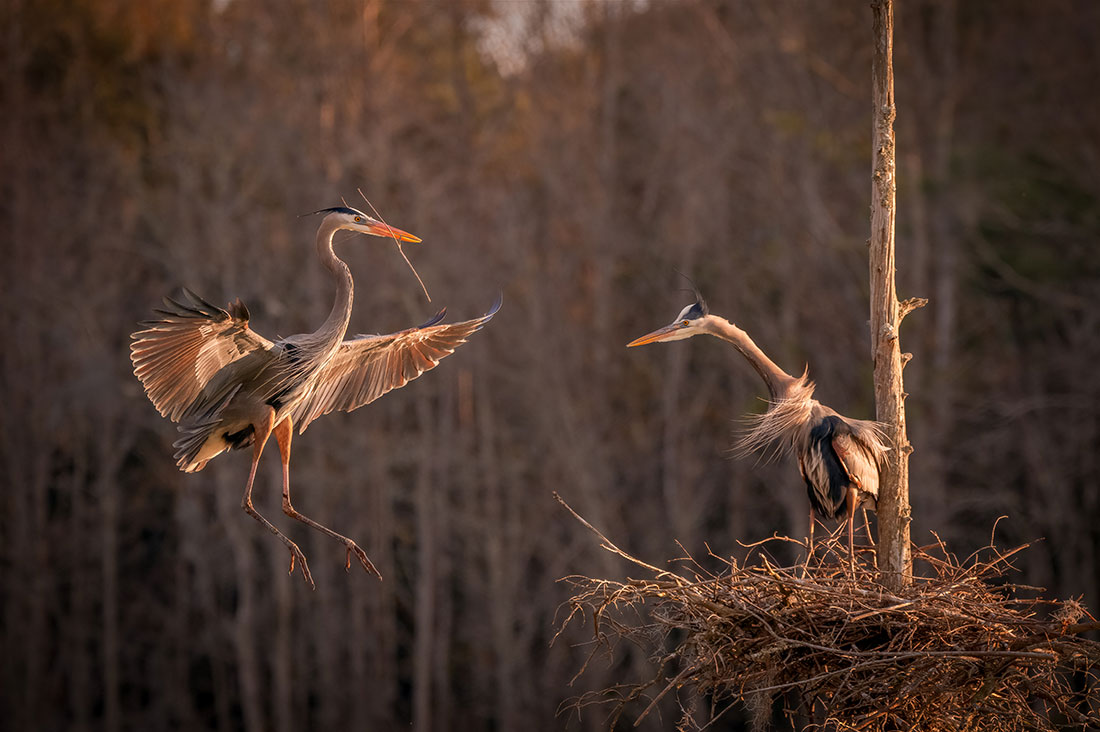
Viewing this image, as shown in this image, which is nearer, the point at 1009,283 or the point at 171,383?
the point at 171,383

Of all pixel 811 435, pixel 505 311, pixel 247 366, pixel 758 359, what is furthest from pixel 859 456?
pixel 505 311

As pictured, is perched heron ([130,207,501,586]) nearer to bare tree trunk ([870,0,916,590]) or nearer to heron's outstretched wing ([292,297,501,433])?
heron's outstretched wing ([292,297,501,433])

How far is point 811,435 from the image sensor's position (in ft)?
23.1

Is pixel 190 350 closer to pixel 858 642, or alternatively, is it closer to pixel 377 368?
pixel 377 368

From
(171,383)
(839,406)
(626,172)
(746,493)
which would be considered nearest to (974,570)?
(171,383)

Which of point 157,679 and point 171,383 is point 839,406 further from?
point 171,383

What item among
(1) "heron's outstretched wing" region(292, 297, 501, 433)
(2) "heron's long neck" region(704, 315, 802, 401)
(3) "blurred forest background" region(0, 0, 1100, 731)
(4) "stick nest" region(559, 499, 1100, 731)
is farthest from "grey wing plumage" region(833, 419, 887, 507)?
(3) "blurred forest background" region(0, 0, 1100, 731)

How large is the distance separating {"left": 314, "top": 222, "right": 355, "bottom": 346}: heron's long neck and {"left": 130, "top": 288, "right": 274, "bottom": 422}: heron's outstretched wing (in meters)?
0.33

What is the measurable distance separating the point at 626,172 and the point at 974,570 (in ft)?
58.4

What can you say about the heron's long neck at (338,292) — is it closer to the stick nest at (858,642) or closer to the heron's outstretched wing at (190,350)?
the heron's outstretched wing at (190,350)

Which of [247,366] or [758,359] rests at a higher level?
[247,366]

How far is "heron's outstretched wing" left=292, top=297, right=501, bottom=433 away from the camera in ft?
24.7

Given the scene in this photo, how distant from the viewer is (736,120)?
22.5 m

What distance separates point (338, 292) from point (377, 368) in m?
0.92
